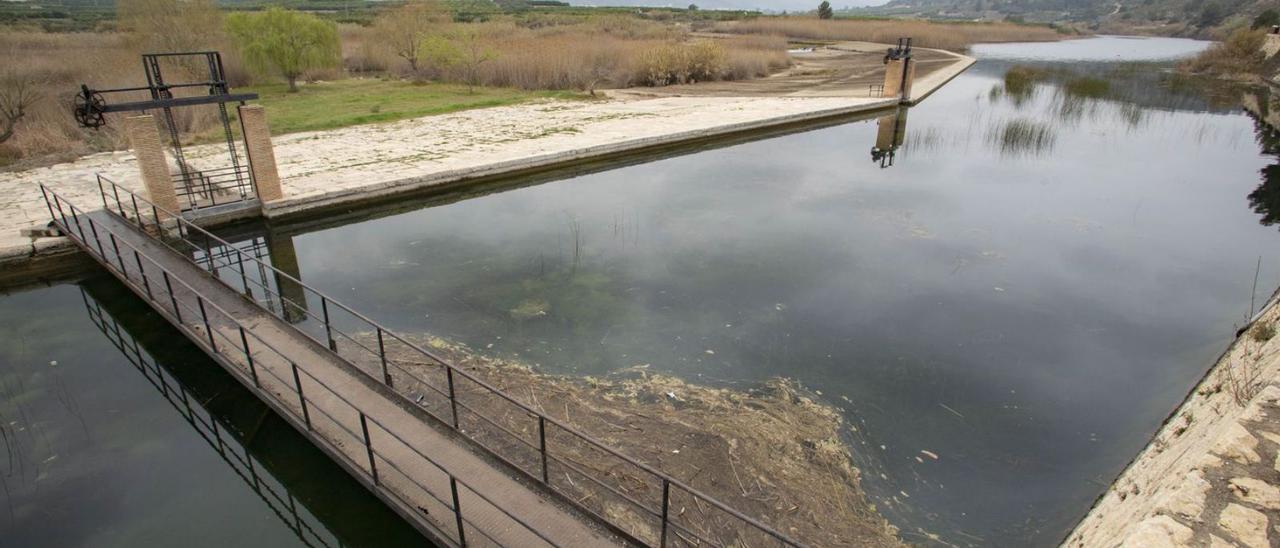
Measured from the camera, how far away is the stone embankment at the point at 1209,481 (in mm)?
4066

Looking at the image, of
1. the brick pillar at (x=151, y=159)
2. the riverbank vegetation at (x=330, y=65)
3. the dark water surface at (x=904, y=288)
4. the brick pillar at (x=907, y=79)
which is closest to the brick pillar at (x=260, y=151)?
the dark water surface at (x=904, y=288)

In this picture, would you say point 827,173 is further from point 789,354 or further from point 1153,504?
point 1153,504

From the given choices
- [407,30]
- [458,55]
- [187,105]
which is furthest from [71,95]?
[407,30]

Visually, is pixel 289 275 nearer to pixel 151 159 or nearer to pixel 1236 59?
pixel 151 159

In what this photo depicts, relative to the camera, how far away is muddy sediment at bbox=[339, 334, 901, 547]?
5.49m

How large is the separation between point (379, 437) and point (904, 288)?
328 inches

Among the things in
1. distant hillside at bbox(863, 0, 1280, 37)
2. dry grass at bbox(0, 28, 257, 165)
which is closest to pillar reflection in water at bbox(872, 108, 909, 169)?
dry grass at bbox(0, 28, 257, 165)

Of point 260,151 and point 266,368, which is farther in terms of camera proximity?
point 260,151

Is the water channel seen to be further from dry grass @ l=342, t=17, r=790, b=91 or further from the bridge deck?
dry grass @ l=342, t=17, r=790, b=91

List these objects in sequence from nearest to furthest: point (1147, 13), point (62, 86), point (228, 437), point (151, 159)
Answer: point (228, 437) → point (151, 159) → point (62, 86) → point (1147, 13)

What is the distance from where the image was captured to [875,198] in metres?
15.4

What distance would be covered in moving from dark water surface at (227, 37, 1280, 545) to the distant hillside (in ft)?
233

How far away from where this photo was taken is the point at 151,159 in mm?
11258

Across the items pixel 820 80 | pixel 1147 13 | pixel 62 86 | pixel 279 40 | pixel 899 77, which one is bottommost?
pixel 820 80
